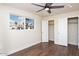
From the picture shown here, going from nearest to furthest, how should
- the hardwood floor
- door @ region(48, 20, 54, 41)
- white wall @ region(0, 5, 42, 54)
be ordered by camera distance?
white wall @ region(0, 5, 42, 54), the hardwood floor, door @ region(48, 20, 54, 41)

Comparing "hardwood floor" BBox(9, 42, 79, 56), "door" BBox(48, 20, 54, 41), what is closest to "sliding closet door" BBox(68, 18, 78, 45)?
"hardwood floor" BBox(9, 42, 79, 56)

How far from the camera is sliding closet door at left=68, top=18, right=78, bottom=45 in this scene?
4.87m

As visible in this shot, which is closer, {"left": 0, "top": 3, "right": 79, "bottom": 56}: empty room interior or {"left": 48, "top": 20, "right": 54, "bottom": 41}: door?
{"left": 0, "top": 3, "right": 79, "bottom": 56}: empty room interior

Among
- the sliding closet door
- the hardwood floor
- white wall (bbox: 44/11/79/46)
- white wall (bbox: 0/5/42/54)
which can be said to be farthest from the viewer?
the sliding closet door

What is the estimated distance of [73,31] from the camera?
5.01 meters

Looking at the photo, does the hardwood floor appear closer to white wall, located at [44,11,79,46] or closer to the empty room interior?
the empty room interior

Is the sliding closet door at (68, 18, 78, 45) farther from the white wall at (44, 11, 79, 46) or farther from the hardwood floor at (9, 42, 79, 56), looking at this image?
the hardwood floor at (9, 42, 79, 56)

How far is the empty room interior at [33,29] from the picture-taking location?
9.90ft

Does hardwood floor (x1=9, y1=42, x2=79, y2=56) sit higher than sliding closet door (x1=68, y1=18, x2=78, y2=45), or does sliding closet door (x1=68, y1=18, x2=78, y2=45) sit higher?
sliding closet door (x1=68, y1=18, x2=78, y2=45)

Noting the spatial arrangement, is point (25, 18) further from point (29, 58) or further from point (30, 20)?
point (29, 58)

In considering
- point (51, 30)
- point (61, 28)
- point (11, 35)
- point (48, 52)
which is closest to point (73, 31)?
point (61, 28)

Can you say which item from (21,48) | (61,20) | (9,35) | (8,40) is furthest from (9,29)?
(61,20)

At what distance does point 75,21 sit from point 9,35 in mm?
3931

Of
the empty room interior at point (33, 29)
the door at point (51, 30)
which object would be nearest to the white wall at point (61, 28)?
the empty room interior at point (33, 29)
